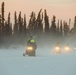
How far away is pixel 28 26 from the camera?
327ft

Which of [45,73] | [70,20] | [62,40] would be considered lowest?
[45,73]

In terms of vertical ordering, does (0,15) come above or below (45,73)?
above

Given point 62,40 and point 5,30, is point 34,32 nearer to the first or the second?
point 5,30

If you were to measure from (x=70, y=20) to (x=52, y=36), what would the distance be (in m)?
16.6

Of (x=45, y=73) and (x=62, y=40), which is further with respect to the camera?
(x=62, y=40)

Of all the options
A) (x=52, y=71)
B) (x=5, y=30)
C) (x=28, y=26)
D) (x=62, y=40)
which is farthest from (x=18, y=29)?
(x=52, y=71)

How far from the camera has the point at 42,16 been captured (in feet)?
332

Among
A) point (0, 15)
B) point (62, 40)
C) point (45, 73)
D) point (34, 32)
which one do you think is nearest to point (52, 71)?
point (45, 73)

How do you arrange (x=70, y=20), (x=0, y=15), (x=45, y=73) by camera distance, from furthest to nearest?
(x=70, y=20) < (x=0, y=15) < (x=45, y=73)

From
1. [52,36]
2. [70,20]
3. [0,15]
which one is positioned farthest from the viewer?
[70,20]

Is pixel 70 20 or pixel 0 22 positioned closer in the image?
pixel 0 22

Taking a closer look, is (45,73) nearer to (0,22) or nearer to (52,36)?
A: (0,22)

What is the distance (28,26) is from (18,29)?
3.83 metres

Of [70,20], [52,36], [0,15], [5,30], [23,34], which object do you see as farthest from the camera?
[70,20]
